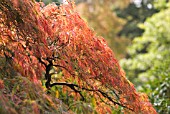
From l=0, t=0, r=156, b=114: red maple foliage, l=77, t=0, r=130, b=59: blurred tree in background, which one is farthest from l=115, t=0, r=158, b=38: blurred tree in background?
l=0, t=0, r=156, b=114: red maple foliage

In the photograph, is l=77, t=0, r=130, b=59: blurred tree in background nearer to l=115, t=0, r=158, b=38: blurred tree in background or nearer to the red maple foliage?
l=115, t=0, r=158, b=38: blurred tree in background

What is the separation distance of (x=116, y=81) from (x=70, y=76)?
460 millimetres

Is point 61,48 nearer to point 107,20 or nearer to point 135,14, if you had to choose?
point 107,20

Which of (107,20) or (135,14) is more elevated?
(135,14)

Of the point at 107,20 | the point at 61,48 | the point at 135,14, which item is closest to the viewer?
the point at 61,48

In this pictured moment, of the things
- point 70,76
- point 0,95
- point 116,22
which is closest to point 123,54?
point 116,22

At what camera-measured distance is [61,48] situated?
353cm

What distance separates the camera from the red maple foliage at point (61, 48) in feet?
10.7

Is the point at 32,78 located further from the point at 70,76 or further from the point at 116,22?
the point at 116,22

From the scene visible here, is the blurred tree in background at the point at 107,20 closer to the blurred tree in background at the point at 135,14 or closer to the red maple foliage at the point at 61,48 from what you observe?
the blurred tree in background at the point at 135,14

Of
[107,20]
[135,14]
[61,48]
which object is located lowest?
[61,48]

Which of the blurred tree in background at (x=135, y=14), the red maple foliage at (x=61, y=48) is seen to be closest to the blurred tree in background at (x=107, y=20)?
the blurred tree in background at (x=135, y=14)

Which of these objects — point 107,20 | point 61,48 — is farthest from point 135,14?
point 61,48

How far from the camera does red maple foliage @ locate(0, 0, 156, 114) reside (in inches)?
128
